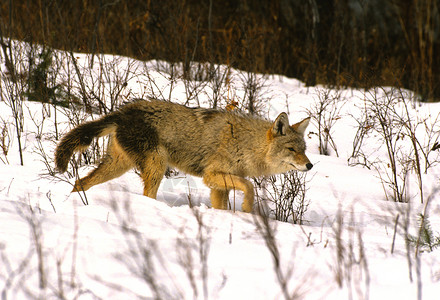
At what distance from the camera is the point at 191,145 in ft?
18.1

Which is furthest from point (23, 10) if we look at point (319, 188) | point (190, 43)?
point (319, 188)

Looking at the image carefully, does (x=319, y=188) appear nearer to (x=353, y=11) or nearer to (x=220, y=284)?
(x=220, y=284)

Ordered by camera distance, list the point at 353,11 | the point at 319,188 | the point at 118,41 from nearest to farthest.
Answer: the point at 319,188
the point at 118,41
the point at 353,11

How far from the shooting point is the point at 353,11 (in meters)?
13.3

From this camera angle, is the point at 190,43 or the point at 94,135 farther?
the point at 190,43

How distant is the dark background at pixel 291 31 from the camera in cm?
1136

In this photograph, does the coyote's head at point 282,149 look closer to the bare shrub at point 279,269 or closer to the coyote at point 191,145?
the coyote at point 191,145

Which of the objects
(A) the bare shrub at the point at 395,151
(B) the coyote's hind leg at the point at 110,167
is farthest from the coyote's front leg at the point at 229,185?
(A) the bare shrub at the point at 395,151

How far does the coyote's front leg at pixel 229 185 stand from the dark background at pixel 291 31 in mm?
5745

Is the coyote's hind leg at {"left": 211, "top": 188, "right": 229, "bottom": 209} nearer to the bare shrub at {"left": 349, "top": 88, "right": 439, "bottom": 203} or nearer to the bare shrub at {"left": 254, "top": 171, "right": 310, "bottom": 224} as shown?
the bare shrub at {"left": 254, "top": 171, "right": 310, "bottom": 224}

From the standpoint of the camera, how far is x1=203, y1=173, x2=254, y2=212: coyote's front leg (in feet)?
16.8

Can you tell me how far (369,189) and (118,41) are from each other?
8.25 meters

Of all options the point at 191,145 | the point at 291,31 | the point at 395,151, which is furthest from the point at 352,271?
the point at 291,31

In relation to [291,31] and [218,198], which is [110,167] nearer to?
[218,198]
